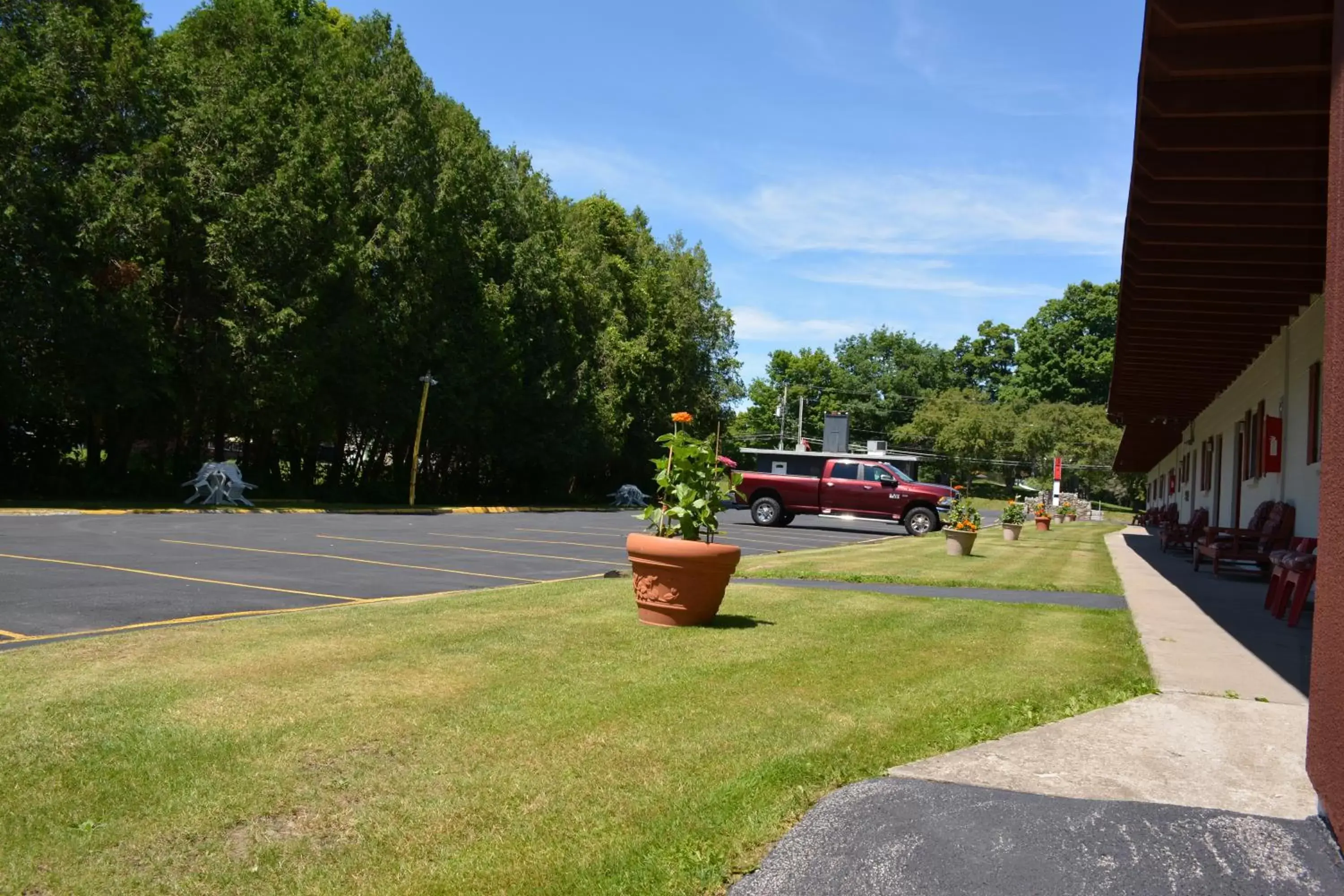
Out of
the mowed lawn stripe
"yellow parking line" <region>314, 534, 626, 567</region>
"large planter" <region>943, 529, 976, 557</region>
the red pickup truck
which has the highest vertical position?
the red pickup truck

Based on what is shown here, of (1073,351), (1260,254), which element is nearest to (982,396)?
(1073,351)

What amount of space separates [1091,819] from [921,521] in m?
23.9

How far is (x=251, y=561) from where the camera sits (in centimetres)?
1263

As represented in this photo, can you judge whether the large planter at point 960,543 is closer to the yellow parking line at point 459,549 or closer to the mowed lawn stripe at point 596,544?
the mowed lawn stripe at point 596,544

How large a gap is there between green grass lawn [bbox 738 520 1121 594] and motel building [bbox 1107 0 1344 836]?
2.17 metres

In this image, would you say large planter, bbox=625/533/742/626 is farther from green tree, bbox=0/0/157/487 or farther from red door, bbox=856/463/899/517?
green tree, bbox=0/0/157/487

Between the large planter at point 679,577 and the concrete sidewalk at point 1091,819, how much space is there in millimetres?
2990

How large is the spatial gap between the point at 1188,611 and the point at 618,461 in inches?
1664

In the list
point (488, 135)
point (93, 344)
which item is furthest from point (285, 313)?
point (488, 135)

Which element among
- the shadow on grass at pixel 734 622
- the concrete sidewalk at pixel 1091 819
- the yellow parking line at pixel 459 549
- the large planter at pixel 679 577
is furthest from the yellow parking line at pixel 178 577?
the concrete sidewalk at pixel 1091 819

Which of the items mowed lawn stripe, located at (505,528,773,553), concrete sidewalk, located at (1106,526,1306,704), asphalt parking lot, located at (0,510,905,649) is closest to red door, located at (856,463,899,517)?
asphalt parking lot, located at (0,510,905,649)

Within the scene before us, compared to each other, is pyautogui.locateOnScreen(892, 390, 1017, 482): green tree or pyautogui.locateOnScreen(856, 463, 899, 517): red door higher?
pyautogui.locateOnScreen(892, 390, 1017, 482): green tree

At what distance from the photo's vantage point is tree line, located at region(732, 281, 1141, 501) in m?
74.6

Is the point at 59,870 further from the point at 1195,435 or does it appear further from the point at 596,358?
the point at 596,358
